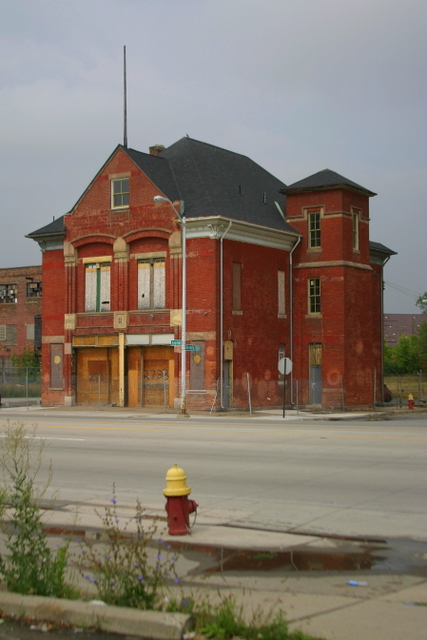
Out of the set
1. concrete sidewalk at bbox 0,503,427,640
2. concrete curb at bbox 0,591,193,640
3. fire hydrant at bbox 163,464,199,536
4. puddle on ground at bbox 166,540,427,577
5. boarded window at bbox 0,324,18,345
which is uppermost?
boarded window at bbox 0,324,18,345

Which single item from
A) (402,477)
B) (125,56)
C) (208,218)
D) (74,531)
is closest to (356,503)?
(402,477)

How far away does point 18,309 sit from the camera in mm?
75125

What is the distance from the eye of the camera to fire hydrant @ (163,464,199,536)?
9.66 metres

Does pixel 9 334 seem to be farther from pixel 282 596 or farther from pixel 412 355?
pixel 282 596

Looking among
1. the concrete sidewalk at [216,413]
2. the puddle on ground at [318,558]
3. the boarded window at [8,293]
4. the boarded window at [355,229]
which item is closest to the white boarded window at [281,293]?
the boarded window at [355,229]

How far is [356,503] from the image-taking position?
11961mm

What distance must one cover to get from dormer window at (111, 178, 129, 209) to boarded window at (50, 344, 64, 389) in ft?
27.3

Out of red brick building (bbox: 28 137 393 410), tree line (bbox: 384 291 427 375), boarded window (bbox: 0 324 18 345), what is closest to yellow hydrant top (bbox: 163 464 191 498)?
red brick building (bbox: 28 137 393 410)

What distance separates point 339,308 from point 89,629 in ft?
124

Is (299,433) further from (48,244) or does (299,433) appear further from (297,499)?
(48,244)

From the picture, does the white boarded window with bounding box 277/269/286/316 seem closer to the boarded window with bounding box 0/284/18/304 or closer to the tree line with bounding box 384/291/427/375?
the boarded window with bounding box 0/284/18/304

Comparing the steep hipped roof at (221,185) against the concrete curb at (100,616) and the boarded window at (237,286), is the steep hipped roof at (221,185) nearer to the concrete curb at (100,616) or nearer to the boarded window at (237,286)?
the boarded window at (237,286)

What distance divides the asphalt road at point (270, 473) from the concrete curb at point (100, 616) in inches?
174

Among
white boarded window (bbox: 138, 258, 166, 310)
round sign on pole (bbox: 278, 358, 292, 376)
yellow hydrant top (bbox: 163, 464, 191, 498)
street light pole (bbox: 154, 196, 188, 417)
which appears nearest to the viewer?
yellow hydrant top (bbox: 163, 464, 191, 498)
